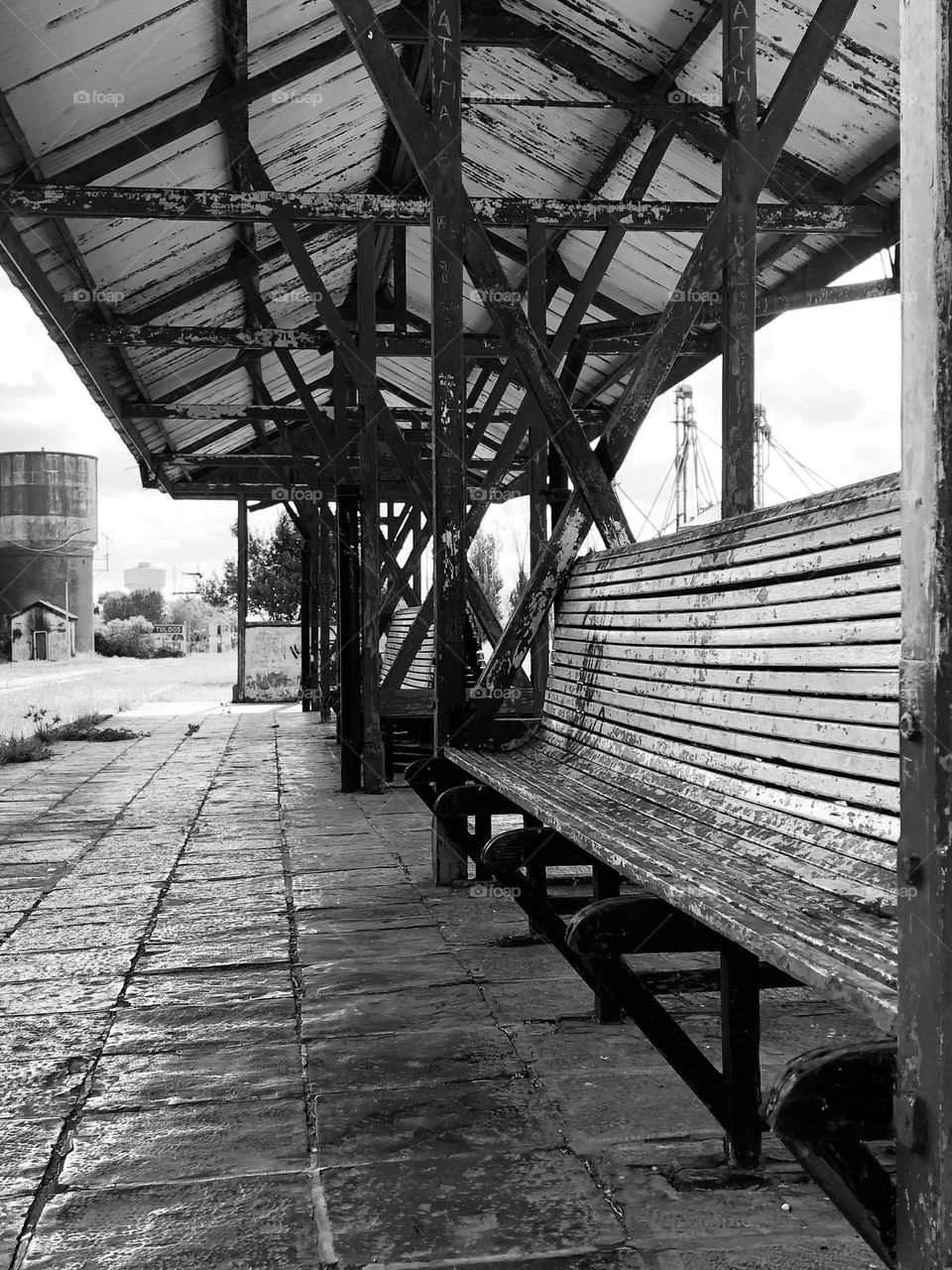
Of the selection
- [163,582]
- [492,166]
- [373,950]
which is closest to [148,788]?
[373,950]

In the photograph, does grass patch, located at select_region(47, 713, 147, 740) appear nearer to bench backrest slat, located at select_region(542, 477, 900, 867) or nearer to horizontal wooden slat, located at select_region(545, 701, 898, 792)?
bench backrest slat, located at select_region(542, 477, 900, 867)

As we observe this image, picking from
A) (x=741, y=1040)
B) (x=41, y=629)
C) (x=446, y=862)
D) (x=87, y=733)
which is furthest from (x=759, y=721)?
(x=41, y=629)

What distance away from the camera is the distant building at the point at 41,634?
145ft

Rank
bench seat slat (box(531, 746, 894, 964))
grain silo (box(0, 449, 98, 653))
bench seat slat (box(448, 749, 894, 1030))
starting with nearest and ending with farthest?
bench seat slat (box(448, 749, 894, 1030)) < bench seat slat (box(531, 746, 894, 964)) < grain silo (box(0, 449, 98, 653))

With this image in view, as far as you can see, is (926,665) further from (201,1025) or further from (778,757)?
(201,1025)

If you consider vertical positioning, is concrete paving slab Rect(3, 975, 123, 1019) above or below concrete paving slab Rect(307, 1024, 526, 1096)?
below

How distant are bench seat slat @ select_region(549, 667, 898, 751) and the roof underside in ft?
13.1

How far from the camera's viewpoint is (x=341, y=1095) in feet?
9.45

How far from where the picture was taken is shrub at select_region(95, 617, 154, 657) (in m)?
52.5

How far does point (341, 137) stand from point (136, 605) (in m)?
69.1

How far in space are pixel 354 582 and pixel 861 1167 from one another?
694 centimetres

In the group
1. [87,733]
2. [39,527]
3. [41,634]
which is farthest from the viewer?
[39,527]

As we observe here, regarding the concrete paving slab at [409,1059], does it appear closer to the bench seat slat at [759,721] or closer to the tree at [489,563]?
the bench seat slat at [759,721]

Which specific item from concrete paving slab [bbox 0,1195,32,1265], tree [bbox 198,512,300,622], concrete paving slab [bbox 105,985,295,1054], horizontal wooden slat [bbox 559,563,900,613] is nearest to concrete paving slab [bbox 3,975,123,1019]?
concrete paving slab [bbox 105,985,295,1054]
